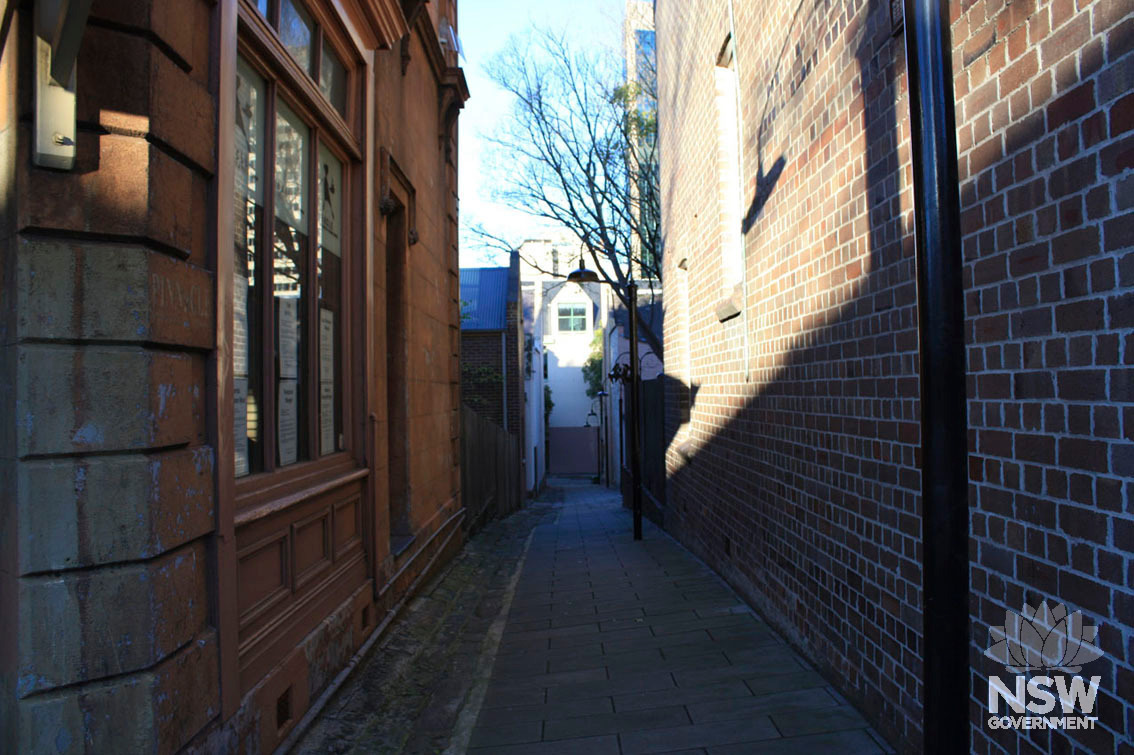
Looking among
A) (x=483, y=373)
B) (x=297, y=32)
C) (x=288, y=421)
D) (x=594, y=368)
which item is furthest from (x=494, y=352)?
(x=594, y=368)

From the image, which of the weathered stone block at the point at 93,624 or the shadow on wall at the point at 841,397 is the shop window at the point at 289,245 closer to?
the weathered stone block at the point at 93,624

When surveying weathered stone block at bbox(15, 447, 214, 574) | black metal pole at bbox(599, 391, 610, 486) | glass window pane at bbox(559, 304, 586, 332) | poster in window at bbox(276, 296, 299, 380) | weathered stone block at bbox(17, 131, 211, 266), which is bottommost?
black metal pole at bbox(599, 391, 610, 486)

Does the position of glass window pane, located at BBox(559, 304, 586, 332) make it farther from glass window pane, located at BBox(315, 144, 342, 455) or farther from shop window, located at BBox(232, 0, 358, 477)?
glass window pane, located at BBox(315, 144, 342, 455)

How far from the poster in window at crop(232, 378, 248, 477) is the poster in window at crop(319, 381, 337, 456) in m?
0.98

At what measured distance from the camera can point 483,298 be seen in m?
20.7

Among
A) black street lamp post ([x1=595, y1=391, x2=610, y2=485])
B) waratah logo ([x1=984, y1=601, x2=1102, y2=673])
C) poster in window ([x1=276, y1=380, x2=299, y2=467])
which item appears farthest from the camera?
black street lamp post ([x1=595, y1=391, x2=610, y2=485])

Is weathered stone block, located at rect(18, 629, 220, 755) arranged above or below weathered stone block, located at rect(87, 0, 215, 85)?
below

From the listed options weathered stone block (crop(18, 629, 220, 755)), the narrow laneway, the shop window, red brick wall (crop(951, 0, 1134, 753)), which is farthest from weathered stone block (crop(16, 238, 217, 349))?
red brick wall (crop(951, 0, 1134, 753))

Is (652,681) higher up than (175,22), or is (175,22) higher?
(175,22)

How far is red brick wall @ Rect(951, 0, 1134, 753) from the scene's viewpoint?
202 cm

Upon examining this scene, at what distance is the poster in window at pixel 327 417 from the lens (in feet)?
14.9

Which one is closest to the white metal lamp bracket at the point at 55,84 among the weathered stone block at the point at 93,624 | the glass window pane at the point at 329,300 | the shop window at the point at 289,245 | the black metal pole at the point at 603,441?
the shop window at the point at 289,245

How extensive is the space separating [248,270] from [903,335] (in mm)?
2999

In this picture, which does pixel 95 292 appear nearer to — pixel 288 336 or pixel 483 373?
pixel 288 336
